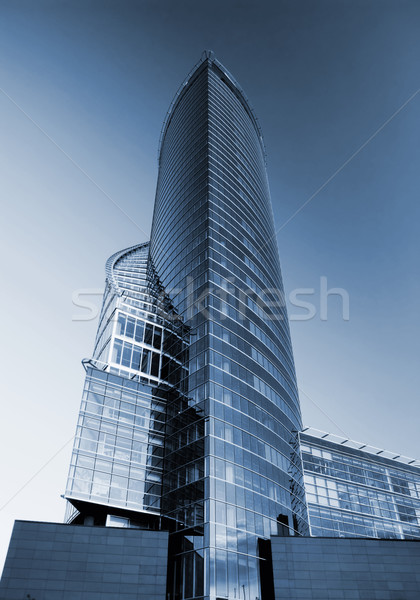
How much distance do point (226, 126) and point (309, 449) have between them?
54516mm

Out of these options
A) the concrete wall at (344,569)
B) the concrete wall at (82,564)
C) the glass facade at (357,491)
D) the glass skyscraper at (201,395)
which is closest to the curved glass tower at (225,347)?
the glass skyscraper at (201,395)

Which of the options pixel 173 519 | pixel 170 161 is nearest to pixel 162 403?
pixel 173 519

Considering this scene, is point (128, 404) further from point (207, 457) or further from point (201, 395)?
point (207, 457)

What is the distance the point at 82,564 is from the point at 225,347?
79.9 feet

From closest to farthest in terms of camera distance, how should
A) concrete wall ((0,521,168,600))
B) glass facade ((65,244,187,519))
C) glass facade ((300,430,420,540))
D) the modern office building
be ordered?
concrete wall ((0,521,168,600))
the modern office building
glass facade ((65,244,187,519))
glass facade ((300,430,420,540))

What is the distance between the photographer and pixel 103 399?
4722cm

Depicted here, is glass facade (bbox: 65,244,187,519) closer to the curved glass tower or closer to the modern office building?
the modern office building

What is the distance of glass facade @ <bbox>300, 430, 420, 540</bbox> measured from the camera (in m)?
61.9

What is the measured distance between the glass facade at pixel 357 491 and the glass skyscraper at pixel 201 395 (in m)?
6.45

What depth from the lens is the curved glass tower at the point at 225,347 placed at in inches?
1543

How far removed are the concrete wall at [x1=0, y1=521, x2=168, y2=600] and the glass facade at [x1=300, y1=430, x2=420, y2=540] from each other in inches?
1148

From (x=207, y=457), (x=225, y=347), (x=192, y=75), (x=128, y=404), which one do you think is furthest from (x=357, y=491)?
(x=192, y=75)

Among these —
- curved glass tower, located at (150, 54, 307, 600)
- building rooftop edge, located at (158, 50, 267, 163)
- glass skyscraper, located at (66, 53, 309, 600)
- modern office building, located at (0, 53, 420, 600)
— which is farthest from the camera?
building rooftop edge, located at (158, 50, 267, 163)

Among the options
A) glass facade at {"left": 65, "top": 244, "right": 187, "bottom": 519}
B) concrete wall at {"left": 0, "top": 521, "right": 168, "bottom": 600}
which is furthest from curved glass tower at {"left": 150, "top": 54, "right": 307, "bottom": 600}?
concrete wall at {"left": 0, "top": 521, "right": 168, "bottom": 600}
